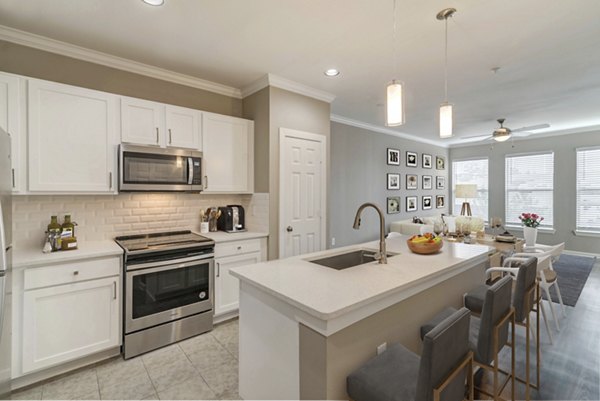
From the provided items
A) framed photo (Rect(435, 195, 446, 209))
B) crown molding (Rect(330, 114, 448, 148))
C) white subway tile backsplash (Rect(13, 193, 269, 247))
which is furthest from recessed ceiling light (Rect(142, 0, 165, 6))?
framed photo (Rect(435, 195, 446, 209))

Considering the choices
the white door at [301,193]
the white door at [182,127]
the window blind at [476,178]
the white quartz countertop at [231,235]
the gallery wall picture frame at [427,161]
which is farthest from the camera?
the window blind at [476,178]

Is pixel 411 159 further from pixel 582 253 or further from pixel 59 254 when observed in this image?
pixel 59 254

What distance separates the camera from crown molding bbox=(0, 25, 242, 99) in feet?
7.78

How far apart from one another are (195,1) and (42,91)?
4.87 ft

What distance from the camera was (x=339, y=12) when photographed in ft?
6.92

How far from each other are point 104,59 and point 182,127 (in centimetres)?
95

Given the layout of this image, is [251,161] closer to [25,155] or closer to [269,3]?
[269,3]

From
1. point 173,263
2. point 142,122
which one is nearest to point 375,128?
point 142,122

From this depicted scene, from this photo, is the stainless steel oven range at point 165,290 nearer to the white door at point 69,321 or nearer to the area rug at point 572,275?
the white door at point 69,321

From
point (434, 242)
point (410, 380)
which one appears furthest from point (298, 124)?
point (410, 380)

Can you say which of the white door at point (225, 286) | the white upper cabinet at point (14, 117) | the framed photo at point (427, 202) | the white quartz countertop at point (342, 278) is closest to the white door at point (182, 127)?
the white upper cabinet at point (14, 117)

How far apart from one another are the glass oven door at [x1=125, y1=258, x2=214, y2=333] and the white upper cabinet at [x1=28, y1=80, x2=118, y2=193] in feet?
3.01

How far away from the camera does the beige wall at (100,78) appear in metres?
2.40

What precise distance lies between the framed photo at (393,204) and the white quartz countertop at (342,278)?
13.5 feet
